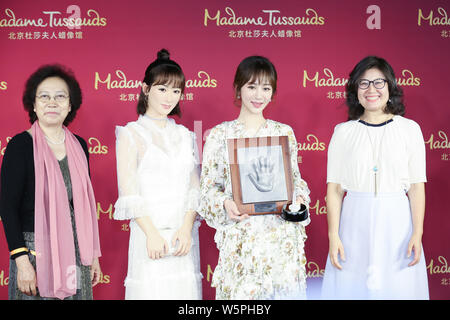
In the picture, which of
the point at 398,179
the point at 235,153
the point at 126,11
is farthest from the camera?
the point at 126,11

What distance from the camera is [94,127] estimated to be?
10.2 ft

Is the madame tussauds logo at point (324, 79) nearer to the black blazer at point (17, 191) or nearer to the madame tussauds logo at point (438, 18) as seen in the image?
the madame tussauds logo at point (438, 18)

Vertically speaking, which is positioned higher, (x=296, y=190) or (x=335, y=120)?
(x=335, y=120)

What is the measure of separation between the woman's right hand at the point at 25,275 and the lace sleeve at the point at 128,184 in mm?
467

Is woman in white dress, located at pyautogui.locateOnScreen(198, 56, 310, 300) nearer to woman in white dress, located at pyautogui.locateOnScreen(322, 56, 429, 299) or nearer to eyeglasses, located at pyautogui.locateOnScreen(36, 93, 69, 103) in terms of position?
woman in white dress, located at pyautogui.locateOnScreen(322, 56, 429, 299)

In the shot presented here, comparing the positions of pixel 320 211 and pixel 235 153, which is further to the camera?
pixel 320 211

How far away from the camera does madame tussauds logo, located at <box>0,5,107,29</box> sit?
10.1 ft

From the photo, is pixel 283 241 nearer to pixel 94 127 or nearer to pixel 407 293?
pixel 407 293

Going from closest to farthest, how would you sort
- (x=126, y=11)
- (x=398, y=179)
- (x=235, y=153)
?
(x=235, y=153), (x=398, y=179), (x=126, y=11)

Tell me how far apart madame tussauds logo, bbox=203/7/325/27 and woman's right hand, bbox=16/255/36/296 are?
→ 6.43ft

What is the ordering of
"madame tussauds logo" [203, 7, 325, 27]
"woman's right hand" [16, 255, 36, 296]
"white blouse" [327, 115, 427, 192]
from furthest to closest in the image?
"madame tussauds logo" [203, 7, 325, 27] → "white blouse" [327, 115, 427, 192] → "woman's right hand" [16, 255, 36, 296]

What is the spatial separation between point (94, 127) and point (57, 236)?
3.75 ft

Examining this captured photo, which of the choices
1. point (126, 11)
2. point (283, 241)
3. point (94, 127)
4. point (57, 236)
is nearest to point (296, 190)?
point (283, 241)

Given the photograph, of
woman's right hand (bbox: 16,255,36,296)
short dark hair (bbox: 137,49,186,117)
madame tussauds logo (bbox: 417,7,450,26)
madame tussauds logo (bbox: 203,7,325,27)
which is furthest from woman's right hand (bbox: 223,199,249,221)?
madame tussauds logo (bbox: 417,7,450,26)
